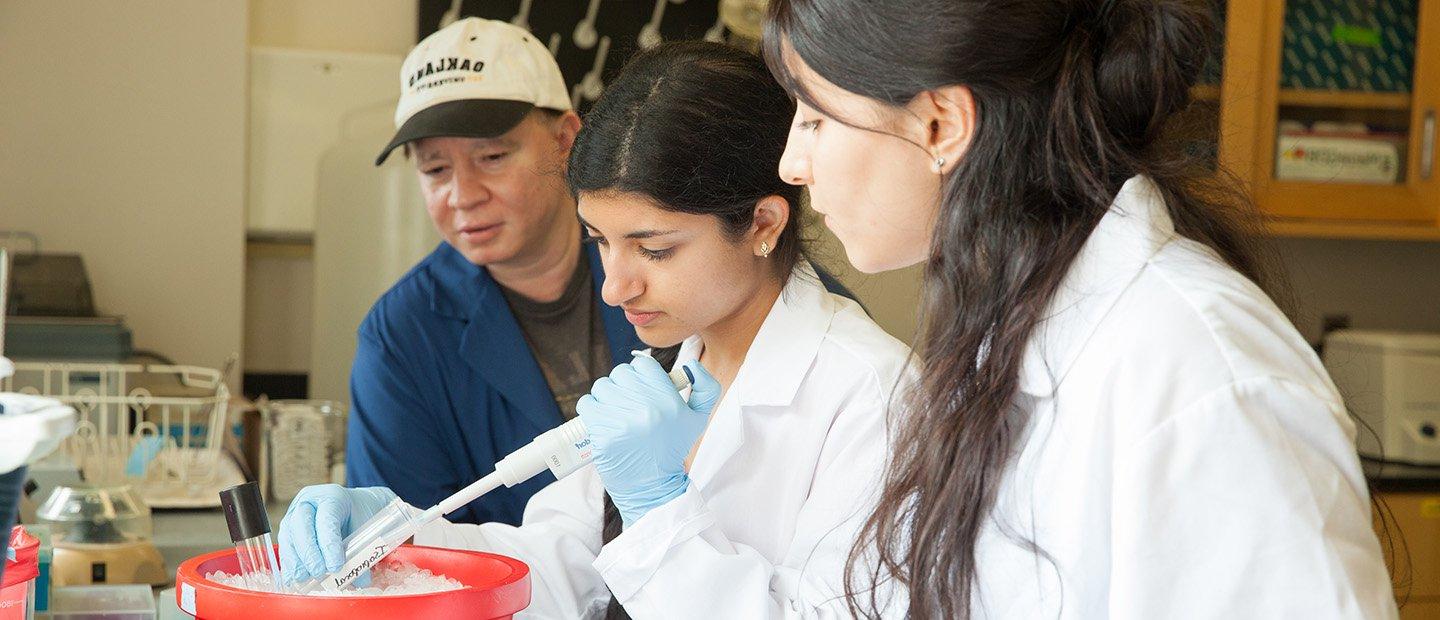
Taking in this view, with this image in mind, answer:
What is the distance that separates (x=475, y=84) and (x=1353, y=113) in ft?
7.46

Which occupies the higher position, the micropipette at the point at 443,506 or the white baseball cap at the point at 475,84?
the white baseball cap at the point at 475,84

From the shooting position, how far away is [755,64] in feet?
4.68

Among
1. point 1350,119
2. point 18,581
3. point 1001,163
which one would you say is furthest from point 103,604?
point 1350,119

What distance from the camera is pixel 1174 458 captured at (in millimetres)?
810

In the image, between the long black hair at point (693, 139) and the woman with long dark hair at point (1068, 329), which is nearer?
the woman with long dark hair at point (1068, 329)

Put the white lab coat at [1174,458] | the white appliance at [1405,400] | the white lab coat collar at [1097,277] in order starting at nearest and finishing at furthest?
the white lab coat at [1174,458] → the white lab coat collar at [1097,277] → the white appliance at [1405,400]

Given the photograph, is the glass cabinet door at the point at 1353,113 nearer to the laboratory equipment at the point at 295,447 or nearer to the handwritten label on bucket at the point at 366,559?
the laboratory equipment at the point at 295,447

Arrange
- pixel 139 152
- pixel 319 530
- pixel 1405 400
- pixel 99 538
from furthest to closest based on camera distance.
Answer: pixel 139 152 < pixel 1405 400 < pixel 99 538 < pixel 319 530

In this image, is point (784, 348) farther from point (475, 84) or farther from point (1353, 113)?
point (1353, 113)

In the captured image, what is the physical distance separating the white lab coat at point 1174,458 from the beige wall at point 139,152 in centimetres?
273

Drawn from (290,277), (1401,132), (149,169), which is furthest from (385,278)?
(1401,132)

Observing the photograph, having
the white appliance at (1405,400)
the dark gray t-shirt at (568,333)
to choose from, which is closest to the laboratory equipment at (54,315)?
the dark gray t-shirt at (568,333)

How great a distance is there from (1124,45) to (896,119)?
16cm

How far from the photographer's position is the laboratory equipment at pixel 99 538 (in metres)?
1.57
